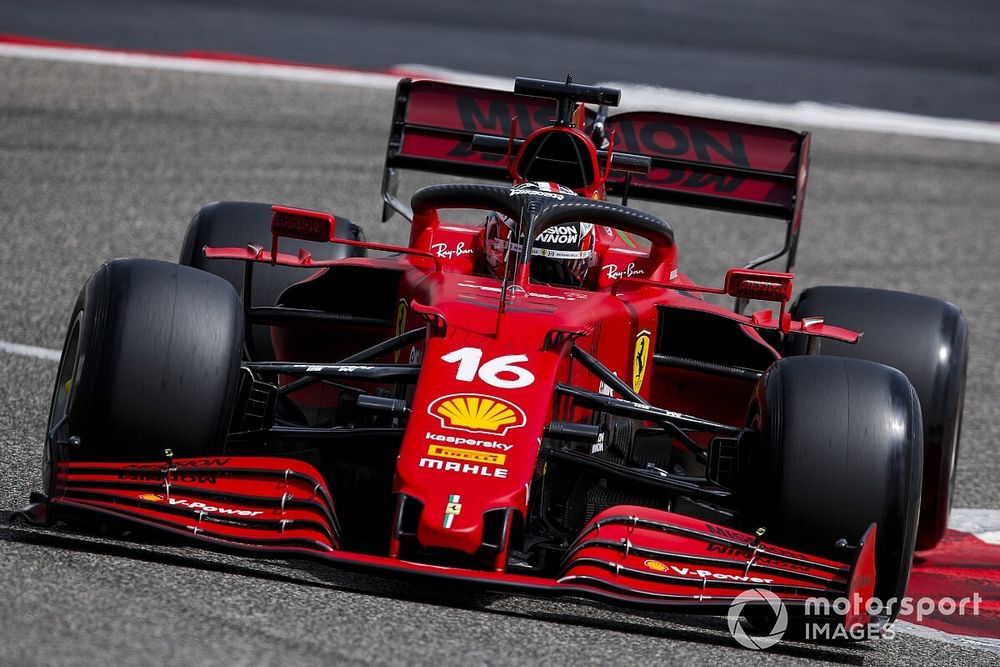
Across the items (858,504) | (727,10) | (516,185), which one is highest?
(727,10)

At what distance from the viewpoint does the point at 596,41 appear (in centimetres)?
1866

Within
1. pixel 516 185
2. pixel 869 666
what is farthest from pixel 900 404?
pixel 516 185

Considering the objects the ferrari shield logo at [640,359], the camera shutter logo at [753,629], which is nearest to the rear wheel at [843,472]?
the camera shutter logo at [753,629]

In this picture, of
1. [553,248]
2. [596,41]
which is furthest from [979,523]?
[596,41]

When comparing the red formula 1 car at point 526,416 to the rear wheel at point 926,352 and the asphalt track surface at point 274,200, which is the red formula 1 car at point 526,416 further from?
the asphalt track surface at point 274,200

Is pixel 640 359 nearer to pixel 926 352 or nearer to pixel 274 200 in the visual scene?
pixel 926 352

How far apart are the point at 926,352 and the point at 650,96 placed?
9450 mm

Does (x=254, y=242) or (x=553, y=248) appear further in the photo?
(x=254, y=242)

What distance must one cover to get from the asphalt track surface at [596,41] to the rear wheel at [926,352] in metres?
9.52

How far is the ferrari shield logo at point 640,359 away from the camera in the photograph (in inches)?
241

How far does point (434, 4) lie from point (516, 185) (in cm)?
1422

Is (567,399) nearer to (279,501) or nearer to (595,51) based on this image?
(279,501)

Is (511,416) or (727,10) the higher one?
(727,10)

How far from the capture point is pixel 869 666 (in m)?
4.93
